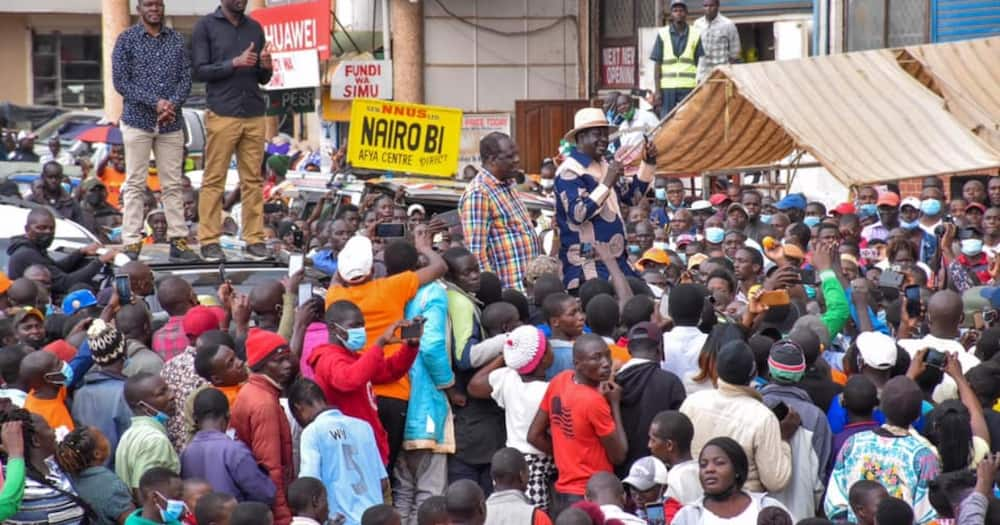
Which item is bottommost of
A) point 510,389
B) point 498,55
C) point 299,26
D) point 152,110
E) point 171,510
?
point 171,510

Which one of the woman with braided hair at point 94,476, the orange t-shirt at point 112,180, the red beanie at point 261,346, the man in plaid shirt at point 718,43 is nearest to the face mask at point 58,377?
the woman with braided hair at point 94,476

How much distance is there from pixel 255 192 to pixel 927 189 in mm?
5728

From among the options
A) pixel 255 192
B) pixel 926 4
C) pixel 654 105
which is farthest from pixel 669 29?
pixel 255 192

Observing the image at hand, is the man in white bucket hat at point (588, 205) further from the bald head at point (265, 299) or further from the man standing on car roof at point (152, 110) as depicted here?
the man standing on car roof at point (152, 110)

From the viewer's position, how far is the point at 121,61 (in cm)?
1121

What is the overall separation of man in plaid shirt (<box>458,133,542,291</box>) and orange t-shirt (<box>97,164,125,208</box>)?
1106 centimetres

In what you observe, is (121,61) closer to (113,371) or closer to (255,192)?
(255,192)

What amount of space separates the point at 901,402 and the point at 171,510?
299 centimetres

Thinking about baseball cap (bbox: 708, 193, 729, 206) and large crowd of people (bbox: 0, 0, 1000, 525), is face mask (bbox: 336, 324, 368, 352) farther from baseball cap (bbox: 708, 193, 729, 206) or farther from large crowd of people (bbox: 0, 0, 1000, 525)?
baseball cap (bbox: 708, 193, 729, 206)

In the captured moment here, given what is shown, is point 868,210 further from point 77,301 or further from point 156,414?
point 156,414

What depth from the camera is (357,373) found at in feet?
24.5

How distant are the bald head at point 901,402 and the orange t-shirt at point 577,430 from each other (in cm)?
117

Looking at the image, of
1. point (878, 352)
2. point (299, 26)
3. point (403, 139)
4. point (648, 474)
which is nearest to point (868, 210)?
point (403, 139)

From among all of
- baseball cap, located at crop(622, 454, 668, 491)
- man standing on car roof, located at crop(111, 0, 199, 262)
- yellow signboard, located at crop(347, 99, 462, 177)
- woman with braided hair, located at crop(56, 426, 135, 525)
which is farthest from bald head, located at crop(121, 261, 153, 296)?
yellow signboard, located at crop(347, 99, 462, 177)
